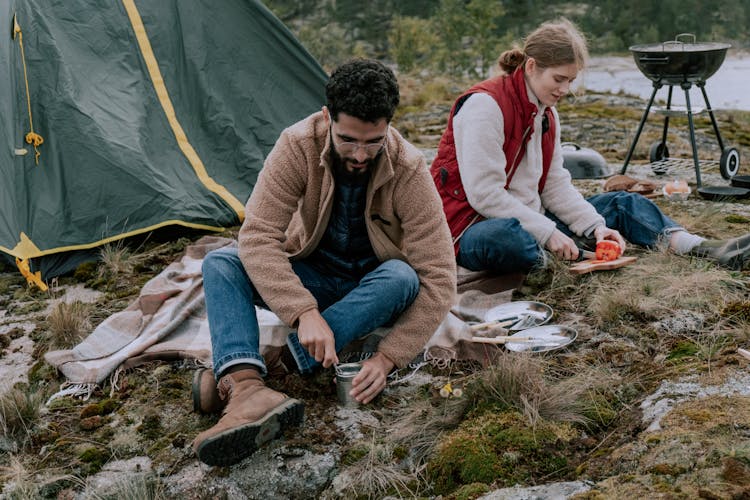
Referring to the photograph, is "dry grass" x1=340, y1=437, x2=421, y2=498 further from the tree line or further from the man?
the tree line

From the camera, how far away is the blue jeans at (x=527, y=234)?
3230 mm

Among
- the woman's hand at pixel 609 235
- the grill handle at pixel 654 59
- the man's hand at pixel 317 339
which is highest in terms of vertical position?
the grill handle at pixel 654 59

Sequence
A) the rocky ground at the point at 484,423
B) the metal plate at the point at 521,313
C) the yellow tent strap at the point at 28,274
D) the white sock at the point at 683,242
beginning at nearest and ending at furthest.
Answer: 1. the rocky ground at the point at 484,423
2. the metal plate at the point at 521,313
3. the white sock at the point at 683,242
4. the yellow tent strap at the point at 28,274

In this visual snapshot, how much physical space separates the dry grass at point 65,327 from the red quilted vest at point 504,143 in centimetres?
158

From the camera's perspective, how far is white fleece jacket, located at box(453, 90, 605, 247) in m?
3.23

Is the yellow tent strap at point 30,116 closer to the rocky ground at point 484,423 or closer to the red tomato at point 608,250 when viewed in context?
the rocky ground at point 484,423

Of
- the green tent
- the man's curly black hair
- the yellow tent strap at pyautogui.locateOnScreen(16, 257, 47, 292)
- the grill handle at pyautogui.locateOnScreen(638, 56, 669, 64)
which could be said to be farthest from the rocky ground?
the grill handle at pyautogui.locateOnScreen(638, 56, 669, 64)

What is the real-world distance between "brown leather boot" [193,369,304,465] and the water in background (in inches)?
309

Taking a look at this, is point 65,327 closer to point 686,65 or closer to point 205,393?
point 205,393

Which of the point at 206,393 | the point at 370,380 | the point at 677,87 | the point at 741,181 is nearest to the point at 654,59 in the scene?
the point at 741,181

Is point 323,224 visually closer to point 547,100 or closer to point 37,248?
point 547,100

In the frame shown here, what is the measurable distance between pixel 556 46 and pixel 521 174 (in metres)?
0.57

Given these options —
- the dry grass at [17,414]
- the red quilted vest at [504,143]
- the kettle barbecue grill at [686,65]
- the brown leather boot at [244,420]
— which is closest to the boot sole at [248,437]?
the brown leather boot at [244,420]

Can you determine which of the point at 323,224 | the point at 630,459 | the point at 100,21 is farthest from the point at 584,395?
the point at 100,21
